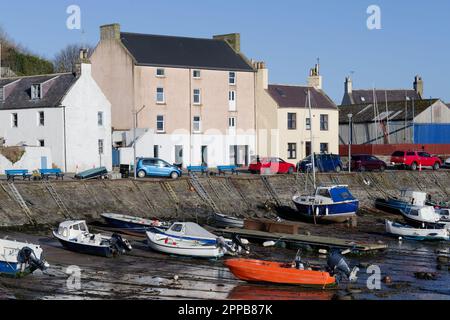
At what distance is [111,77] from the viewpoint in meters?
71.9

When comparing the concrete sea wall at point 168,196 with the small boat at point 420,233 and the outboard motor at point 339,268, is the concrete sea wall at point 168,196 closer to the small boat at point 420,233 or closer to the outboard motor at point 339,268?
the small boat at point 420,233

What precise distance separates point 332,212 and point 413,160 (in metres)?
23.5

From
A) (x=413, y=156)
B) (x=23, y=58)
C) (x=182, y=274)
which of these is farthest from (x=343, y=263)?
(x=23, y=58)

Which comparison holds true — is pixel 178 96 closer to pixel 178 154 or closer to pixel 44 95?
pixel 178 154

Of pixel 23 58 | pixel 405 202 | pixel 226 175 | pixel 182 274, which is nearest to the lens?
pixel 182 274

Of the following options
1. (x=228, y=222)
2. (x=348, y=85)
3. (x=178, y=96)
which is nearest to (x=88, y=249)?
(x=228, y=222)

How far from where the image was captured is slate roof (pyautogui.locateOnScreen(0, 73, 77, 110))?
6394cm

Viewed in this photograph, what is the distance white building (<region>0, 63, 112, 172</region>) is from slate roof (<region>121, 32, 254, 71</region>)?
7277 mm

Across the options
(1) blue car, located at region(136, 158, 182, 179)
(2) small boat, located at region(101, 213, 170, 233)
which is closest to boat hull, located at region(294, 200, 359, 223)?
(1) blue car, located at region(136, 158, 182, 179)

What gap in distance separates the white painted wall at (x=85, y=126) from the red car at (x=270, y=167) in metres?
11.2

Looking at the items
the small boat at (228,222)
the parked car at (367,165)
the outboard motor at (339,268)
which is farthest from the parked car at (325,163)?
the outboard motor at (339,268)

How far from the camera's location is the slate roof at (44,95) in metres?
63.9
